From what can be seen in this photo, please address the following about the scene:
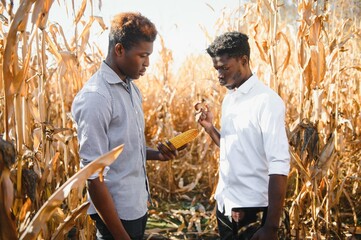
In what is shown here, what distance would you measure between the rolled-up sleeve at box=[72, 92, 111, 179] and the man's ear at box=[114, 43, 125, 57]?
0.22m

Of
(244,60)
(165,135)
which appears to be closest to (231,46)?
(244,60)

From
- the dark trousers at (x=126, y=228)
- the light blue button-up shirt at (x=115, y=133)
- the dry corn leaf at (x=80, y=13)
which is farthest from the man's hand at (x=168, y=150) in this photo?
the dry corn leaf at (x=80, y=13)

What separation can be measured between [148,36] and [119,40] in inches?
4.6

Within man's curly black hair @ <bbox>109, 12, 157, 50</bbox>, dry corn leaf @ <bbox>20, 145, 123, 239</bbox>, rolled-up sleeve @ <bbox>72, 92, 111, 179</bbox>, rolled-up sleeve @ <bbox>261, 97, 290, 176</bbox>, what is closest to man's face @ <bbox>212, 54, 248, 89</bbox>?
rolled-up sleeve @ <bbox>261, 97, 290, 176</bbox>

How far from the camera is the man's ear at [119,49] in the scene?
152 cm

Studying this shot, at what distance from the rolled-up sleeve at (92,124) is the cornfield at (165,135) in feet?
0.64

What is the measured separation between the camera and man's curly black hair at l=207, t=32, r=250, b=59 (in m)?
1.79

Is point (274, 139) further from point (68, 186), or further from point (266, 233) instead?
point (68, 186)

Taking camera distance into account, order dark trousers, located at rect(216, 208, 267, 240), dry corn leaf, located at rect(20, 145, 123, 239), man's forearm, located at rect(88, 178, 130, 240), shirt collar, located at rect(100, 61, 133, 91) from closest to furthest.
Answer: dry corn leaf, located at rect(20, 145, 123, 239) < man's forearm, located at rect(88, 178, 130, 240) < shirt collar, located at rect(100, 61, 133, 91) < dark trousers, located at rect(216, 208, 267, 240)

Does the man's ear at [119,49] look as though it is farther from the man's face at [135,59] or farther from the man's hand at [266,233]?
the man's hand at [266,233]

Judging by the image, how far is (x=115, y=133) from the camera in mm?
1474

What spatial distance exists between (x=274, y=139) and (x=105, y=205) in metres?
0.71

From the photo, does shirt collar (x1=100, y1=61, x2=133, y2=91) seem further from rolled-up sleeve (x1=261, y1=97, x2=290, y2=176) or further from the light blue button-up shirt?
rolled-up sleeve (x1=261, y1=97, x2=290, y2=176)

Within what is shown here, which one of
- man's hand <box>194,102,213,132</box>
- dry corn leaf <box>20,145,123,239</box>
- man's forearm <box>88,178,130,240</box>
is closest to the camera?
dry corn leaf <box>20,145,123,239</box>
